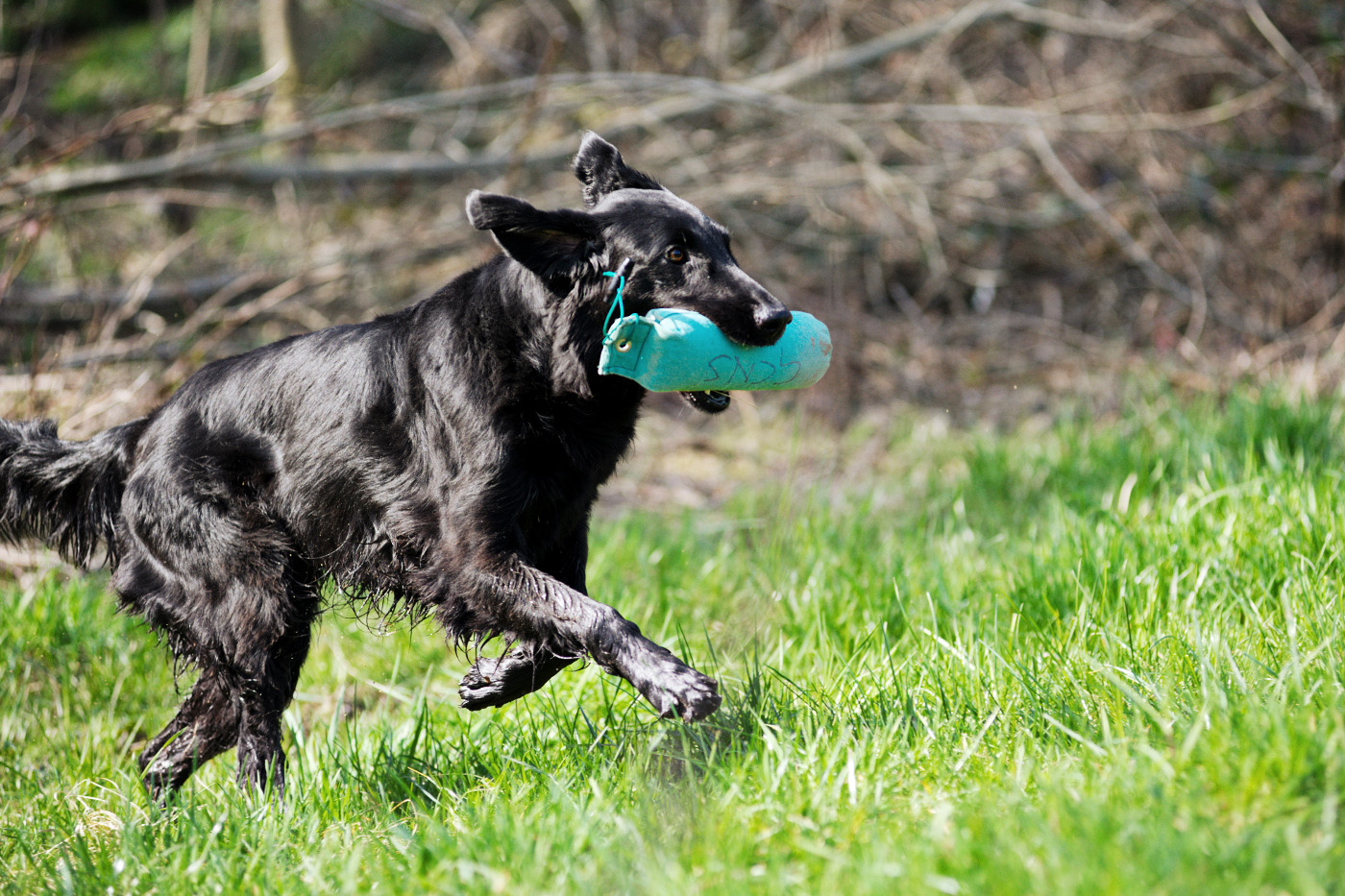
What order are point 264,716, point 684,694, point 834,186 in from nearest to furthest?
point 684,694 → point 264,716 → point 834,186

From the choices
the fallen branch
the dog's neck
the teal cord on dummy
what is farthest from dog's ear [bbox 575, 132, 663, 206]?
the fallen branch

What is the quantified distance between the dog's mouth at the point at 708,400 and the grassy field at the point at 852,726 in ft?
2.54

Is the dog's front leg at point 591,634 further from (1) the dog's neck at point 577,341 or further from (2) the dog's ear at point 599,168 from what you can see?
(2) the dog's ear at point 599,168

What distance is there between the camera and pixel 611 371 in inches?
116

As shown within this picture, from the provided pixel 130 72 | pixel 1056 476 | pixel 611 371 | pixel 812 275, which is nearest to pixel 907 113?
pixel 812 275

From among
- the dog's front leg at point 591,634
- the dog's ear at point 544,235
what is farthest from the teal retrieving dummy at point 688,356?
the dog's front leg at point 591,634

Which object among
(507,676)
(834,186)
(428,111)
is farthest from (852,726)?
(834,186)

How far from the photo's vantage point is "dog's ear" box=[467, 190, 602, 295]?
9.50 feet

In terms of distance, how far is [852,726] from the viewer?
264cm

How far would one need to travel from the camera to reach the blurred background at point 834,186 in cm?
636

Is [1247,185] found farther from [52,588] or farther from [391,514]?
[52,588]

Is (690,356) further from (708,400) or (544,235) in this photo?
(544,235)

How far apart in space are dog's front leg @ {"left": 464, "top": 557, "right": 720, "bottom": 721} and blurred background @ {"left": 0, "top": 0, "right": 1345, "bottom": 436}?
3269mm

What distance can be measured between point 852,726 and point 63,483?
106 inches
